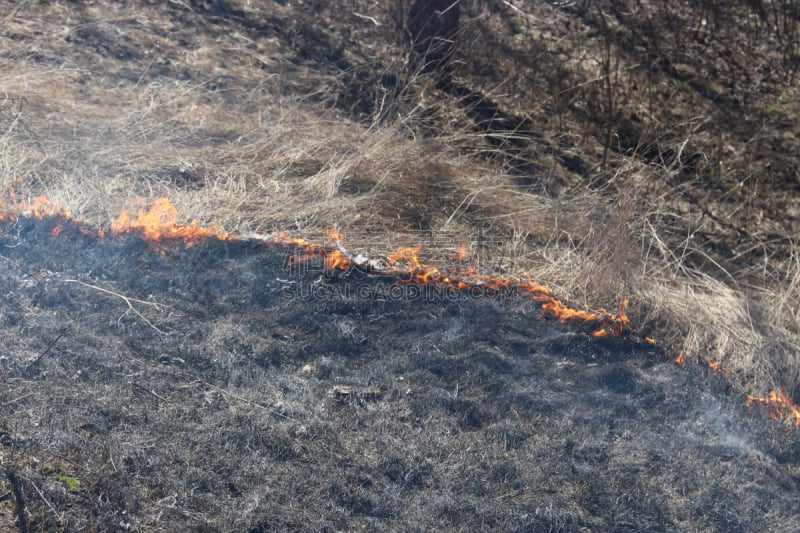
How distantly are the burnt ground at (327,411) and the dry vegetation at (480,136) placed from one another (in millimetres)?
378

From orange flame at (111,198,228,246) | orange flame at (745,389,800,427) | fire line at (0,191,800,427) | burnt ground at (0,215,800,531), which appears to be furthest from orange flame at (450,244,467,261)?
orange flame at (745,389,800,427)

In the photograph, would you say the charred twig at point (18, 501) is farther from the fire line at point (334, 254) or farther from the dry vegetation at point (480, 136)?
the dry vegetation at point (480, 136)

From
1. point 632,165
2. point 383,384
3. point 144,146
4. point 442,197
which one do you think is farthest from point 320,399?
point 632,165

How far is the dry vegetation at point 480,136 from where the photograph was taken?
4.02 m

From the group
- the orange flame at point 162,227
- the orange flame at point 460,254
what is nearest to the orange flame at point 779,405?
the orange flame at point 460,254

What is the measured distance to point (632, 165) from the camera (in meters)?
4.62

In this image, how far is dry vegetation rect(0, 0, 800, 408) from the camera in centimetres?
402

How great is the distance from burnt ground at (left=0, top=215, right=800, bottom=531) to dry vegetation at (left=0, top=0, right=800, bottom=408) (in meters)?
0.38

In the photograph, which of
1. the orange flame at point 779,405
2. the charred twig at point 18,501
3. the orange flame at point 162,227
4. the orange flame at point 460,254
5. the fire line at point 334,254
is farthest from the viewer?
the orange flame at point 460,254

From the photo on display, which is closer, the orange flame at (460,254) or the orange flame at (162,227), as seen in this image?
the orange flame at (162,227)

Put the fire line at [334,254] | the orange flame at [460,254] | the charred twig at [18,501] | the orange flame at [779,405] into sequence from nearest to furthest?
1. the charred twig at [18,501]
2. the orange flame at [779,405]
3. the fire line at [334,254]
4. the orange flame at [460,254]

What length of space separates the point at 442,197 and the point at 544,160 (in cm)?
103

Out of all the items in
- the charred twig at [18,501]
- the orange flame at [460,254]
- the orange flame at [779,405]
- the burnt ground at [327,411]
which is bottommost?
the charred twig at [18,501]

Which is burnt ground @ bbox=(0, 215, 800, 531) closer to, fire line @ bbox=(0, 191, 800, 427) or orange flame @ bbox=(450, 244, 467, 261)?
fire line @ bbox=(0, 191, 800, 427)
